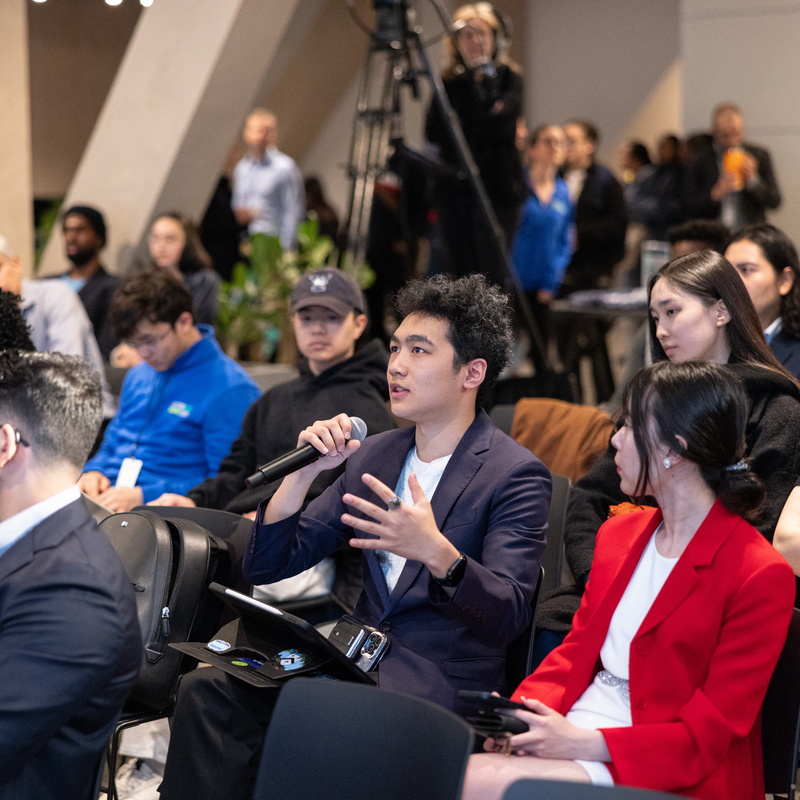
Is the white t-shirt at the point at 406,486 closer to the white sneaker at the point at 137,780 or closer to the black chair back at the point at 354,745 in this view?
the black chair back at the point at 354,745

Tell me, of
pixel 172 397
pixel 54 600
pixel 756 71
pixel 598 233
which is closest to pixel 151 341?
pixel 172 397

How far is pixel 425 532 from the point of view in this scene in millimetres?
1898

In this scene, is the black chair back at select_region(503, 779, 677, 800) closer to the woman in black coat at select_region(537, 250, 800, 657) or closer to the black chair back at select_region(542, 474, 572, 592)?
the woman in black coat at select_region(537, 250, 800, 657)

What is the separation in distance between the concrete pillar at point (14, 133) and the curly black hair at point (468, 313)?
416 centimetres

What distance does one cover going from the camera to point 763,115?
7.83 metres

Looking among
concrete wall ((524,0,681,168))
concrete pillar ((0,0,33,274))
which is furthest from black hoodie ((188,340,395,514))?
concrete wall ((524,0,681,168))

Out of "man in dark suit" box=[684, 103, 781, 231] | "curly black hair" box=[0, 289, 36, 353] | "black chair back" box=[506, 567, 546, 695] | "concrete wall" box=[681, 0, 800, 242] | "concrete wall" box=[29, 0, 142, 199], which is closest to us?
"black chair back" box=[506, 567, 546, 695]

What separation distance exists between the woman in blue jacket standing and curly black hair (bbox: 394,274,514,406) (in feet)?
12.2

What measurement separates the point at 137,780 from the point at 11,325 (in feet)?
4.46

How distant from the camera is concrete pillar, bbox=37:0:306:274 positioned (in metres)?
5.41

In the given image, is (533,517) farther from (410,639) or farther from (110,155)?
(110,155)

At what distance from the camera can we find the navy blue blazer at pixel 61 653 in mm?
1545

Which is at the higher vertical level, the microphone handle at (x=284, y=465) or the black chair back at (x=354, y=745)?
the microphone handle at (x=284, y=465)

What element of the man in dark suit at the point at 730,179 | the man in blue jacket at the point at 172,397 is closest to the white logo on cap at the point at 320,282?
the man in blue jacket at the point at 172,397
